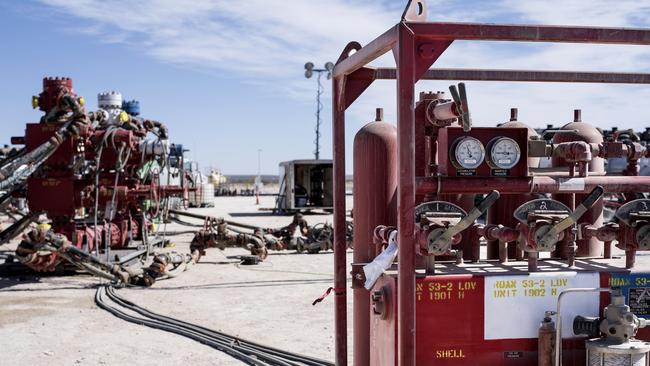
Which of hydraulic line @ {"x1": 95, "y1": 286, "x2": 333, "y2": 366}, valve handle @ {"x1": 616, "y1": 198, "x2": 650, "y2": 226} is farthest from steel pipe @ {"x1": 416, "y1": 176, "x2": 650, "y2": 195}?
hydraulic line @ {"x1": 95, "y1": 286, "x2": 333, "y2": 366}

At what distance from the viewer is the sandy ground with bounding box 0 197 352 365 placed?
7.26 meters

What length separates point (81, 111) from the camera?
39.3ft

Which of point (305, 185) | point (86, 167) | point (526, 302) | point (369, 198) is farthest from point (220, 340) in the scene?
point (305, 185)

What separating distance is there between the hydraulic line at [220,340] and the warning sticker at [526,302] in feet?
9.29

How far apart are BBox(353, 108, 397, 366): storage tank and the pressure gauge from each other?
0.88 meters

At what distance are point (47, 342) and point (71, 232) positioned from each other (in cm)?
487

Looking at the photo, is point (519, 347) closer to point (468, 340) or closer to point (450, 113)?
point (468, 340)

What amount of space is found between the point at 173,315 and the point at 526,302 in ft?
20.4

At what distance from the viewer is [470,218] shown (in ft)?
11.8

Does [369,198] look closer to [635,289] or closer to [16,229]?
[635,289]

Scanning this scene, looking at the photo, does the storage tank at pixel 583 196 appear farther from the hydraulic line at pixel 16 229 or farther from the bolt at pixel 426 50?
the hydraulic line at pixel 16 229

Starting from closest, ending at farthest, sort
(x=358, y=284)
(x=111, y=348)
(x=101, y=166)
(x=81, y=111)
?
1. (x=358, y=284)
2. (x=111, y=348)
3. (x=81, y=111)
4. (x=101, y=166)

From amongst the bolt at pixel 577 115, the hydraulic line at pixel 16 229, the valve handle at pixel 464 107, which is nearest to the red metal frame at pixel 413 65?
the valve handle at pixel 464 107

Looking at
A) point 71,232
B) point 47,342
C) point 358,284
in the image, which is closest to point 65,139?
point 71,232
